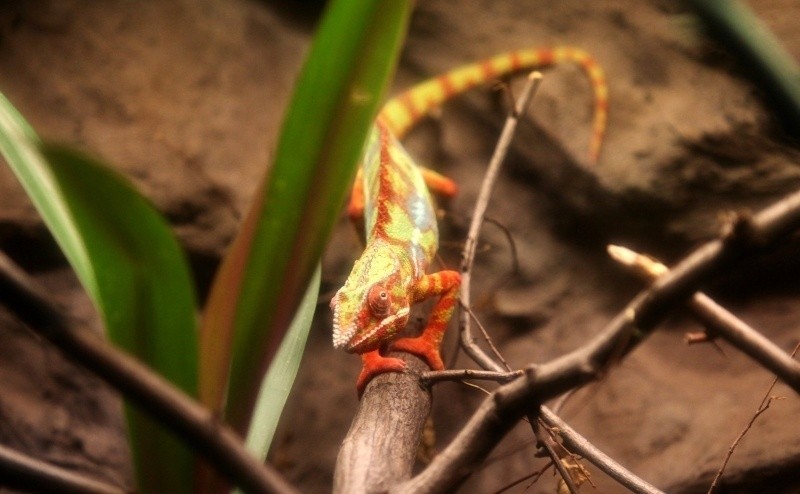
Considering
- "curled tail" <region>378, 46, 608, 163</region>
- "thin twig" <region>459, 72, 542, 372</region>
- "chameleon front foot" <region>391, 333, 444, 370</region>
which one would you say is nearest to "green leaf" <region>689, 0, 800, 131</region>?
"thin twig" <region>459, 72, 542, 372</region>

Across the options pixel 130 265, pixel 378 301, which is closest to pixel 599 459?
pixel 378 301

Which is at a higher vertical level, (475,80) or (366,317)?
(475,80)

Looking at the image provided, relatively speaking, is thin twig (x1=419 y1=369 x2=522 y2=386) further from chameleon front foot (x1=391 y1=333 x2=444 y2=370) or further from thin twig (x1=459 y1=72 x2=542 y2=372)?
chameleon front foot (x1=391 y1=333 x2=444 y2=370)

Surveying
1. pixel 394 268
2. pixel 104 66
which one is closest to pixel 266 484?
pixel 394 268

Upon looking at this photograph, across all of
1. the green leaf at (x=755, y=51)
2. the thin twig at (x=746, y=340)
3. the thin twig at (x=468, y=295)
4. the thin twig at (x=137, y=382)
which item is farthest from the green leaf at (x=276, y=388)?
the green leaf at (x=755, y=51)

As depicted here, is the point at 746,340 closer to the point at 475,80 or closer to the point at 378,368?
the point at 378,368

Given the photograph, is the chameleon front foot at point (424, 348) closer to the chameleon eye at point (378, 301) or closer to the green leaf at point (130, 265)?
the chameleon eye at point (378, 301)

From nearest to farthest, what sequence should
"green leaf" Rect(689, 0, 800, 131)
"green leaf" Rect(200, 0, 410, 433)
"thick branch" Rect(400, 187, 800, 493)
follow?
"green leaf" Rect(689, 0, 800, 131)
"thick branch" Rect(400, 187, 800, 493)
"green leaf" Rect(200, 0, 410, 433)
